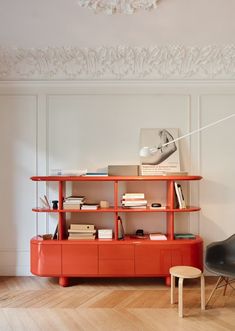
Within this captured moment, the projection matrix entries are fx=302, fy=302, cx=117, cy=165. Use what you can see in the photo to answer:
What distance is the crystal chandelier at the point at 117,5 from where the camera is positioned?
9.93 ft

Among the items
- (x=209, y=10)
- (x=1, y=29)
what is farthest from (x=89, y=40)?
(x=209, y=10)

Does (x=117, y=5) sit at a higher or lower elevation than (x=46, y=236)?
higher

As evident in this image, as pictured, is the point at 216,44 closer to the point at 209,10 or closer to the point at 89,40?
the point at 209,10

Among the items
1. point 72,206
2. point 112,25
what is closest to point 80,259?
point 72,206

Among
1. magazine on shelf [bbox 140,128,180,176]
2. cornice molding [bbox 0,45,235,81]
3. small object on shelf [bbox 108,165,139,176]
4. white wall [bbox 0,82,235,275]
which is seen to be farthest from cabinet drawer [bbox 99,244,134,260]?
cornice molding [bbox 0,45,235,81]

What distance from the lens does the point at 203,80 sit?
14.5 feet

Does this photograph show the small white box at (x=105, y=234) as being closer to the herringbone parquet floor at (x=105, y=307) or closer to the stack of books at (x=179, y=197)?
the herringbone parquet floor at (x=105, y=307)

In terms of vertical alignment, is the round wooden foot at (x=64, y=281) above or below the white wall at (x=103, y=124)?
below

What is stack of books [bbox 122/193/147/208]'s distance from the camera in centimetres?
402

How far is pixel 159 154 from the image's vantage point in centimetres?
434

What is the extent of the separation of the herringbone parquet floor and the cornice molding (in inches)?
115

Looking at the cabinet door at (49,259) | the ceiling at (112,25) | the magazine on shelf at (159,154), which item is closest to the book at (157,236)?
the magazine on shelf at (159,154)

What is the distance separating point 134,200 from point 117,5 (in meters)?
2.32

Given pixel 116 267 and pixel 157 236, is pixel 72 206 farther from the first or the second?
pixel 157 236
